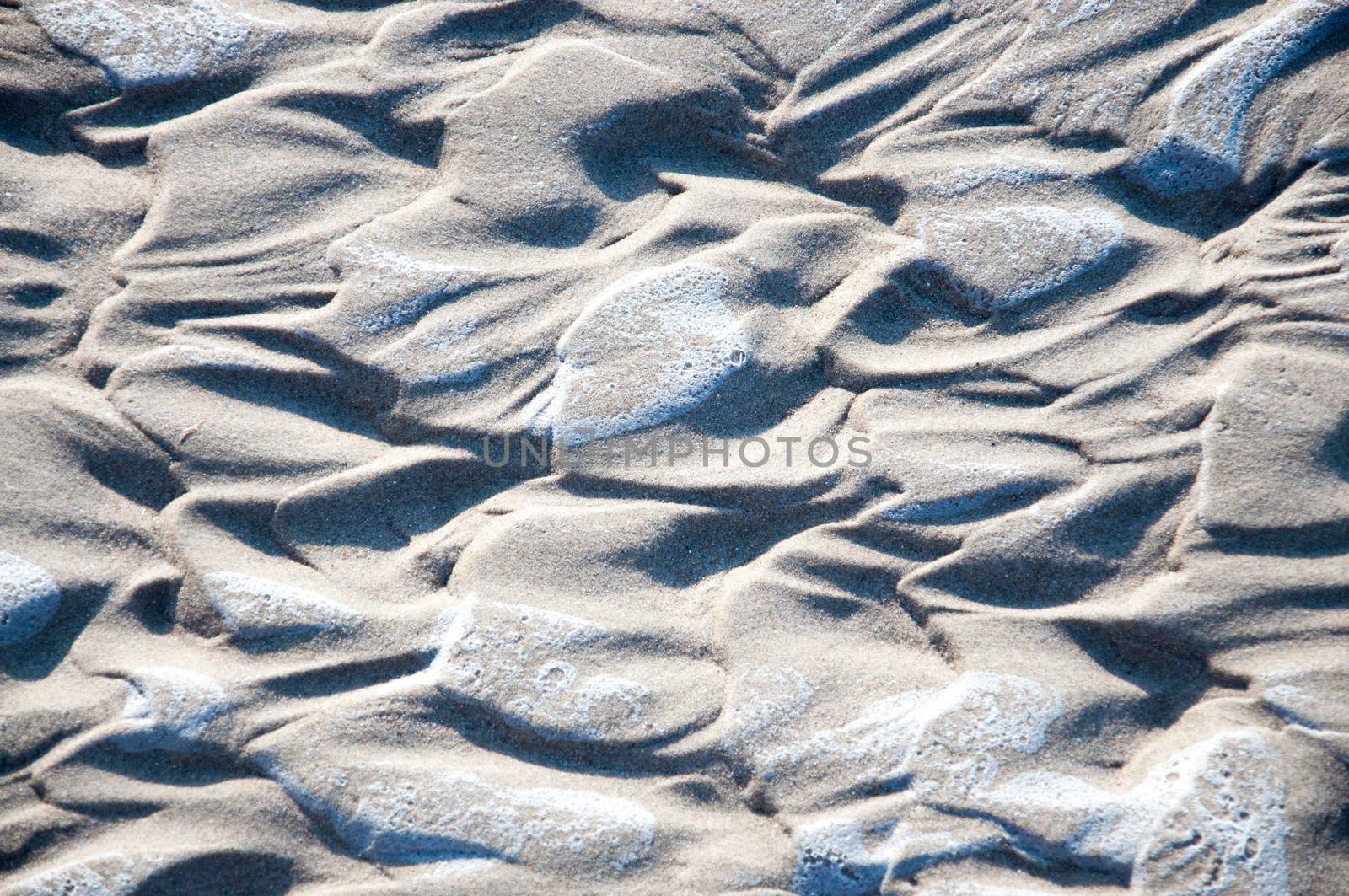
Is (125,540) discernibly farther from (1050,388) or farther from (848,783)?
(1050,388)

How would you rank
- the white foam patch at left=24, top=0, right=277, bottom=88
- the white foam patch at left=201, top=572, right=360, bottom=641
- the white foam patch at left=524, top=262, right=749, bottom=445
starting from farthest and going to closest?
the white foam patch at left=24, top=0, right=277, bottom=88, the white foam patch at left=524, top=262, right=749, bottom=445, the white foam patch at left=201, top=572, right=360, bottom=641

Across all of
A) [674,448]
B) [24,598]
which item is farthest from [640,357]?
[24,598]

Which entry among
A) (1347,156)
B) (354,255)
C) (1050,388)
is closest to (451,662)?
(354,255)

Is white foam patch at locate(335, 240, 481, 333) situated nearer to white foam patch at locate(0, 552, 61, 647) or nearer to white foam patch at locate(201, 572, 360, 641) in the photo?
white foam patch at locate(201, 572, 360, 641)

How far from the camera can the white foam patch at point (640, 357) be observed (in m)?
1.15

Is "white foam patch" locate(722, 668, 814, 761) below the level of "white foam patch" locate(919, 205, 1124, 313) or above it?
below

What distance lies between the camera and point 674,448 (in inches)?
45.3

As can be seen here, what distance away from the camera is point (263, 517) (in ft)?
3.64

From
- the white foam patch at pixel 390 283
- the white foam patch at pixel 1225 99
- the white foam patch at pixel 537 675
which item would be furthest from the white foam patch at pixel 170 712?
the white foam patch at pixel 1225 99

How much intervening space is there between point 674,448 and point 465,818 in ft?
1.75

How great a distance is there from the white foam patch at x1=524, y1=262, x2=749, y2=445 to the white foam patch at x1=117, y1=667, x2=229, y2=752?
1.70ft

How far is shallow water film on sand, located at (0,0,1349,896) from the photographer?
97 cm

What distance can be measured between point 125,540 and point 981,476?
114 cm

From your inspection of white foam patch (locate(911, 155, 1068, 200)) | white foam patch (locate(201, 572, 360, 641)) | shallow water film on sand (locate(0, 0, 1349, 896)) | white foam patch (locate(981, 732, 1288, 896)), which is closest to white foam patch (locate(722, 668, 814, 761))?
shallow water film on sand (locate(0, 0, 1349, 896))
